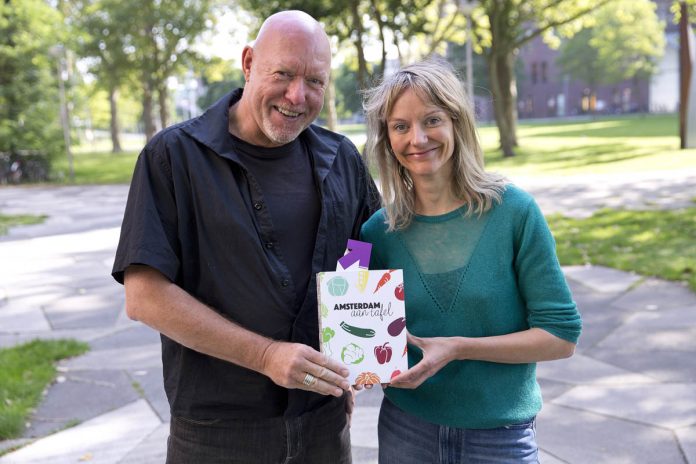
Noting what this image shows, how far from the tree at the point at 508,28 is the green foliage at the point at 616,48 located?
34391mm

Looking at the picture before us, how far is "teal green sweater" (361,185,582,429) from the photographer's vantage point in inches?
86.1

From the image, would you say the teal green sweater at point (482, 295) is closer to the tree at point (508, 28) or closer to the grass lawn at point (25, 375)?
the grass lawn at point (25, 375)

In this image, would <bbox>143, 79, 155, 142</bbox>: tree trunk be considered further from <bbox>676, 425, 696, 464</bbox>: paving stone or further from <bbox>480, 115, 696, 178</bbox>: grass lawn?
<bbox>676, 425, 696, 464</bbox>: paving stone

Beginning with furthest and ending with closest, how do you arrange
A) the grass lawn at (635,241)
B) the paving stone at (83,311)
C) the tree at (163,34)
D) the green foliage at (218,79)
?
the green foliage at (218,79), the tree at (163,34), the grass lawn at (635,241), the paving stone at (83,311)

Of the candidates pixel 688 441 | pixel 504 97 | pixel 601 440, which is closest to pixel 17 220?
pixel 601 440

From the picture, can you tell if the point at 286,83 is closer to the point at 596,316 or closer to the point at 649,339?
the point at 649,339

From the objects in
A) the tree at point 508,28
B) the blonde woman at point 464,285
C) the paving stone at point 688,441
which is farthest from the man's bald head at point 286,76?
the tree at point 508,28

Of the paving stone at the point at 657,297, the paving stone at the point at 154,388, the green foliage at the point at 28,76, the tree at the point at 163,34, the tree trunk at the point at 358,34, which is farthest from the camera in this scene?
the tree at the point at 163,34

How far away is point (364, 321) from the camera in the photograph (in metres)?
2.09

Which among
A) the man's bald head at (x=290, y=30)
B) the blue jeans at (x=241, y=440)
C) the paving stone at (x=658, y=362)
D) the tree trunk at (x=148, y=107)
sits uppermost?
the tree trunk at (x=148, y=107)

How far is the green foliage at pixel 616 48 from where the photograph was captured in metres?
62.2

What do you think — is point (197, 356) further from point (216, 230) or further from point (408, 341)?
point (408, 341)

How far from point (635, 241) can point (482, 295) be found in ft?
26.0

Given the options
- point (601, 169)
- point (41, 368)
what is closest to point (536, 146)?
point (601, 169)
